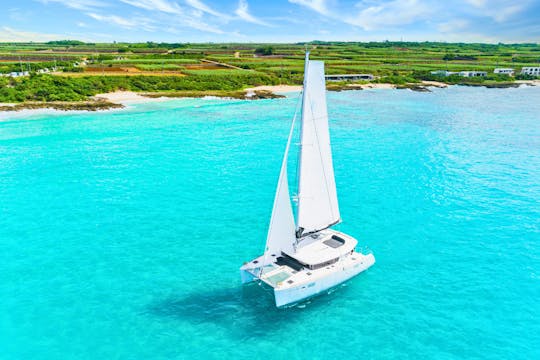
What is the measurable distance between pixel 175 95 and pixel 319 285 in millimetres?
109230

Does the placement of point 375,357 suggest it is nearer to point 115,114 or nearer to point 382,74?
point 115,114

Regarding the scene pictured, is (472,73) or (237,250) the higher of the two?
(472,73)

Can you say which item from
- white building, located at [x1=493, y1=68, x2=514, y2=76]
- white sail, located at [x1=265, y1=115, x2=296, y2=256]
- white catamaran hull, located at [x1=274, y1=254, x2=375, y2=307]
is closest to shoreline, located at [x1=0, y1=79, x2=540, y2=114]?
white building, located at [x1=493, y1=68, x2=514, y2=76]

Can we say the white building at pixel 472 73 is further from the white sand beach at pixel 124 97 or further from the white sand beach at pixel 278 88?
the white sand beach at pixel 124 97

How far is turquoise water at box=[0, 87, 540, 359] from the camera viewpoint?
23484 millimetres

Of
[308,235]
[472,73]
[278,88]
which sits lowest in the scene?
[308,235]

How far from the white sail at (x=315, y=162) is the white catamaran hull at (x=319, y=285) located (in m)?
3.89

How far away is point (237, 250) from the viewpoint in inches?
1304

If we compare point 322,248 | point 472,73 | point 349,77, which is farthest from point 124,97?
point 472,73

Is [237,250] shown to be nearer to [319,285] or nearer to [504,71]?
[319,285]

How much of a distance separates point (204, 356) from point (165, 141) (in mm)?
53856

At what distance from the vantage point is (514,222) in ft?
127

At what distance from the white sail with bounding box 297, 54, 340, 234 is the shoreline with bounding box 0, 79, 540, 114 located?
289ft

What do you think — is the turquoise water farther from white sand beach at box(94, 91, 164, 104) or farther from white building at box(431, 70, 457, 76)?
white building at box(431, 70, 457, 76)
